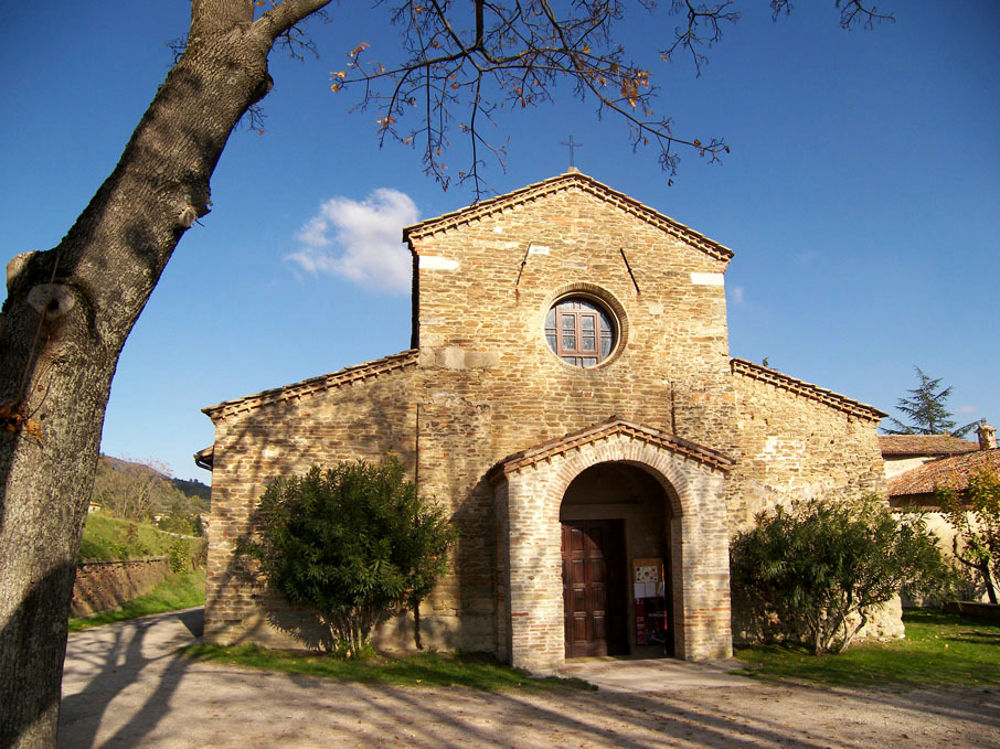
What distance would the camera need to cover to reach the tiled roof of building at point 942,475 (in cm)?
1938

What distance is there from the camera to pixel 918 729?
7441mm

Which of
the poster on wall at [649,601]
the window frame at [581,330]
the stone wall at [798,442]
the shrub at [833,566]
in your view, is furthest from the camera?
the window frame at [581,330]

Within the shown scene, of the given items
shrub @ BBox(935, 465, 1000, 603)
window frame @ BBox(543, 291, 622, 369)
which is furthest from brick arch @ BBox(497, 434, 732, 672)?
shrub @ BBox(935, 465, 1000, 603)

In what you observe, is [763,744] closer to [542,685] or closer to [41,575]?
[542,685]

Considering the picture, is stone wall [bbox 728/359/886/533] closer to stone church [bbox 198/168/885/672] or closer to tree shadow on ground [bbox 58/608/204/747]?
stone church [bbox 198/168/885/672]

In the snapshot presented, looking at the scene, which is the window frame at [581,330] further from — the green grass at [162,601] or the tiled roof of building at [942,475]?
the green grass at [162,601]

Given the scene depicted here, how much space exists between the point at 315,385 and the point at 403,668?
497 cm

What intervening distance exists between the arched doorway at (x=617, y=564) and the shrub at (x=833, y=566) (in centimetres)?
169

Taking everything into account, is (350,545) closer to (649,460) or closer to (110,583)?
(649,460)

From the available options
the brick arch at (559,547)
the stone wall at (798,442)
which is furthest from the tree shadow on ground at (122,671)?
the stone wall at (798,442)

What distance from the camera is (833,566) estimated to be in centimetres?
1166

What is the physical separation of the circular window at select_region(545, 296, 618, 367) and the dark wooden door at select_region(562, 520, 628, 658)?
3.25 metres

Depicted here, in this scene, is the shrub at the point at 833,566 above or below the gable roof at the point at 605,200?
below

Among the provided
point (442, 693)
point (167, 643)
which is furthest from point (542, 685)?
point (167, 643)
